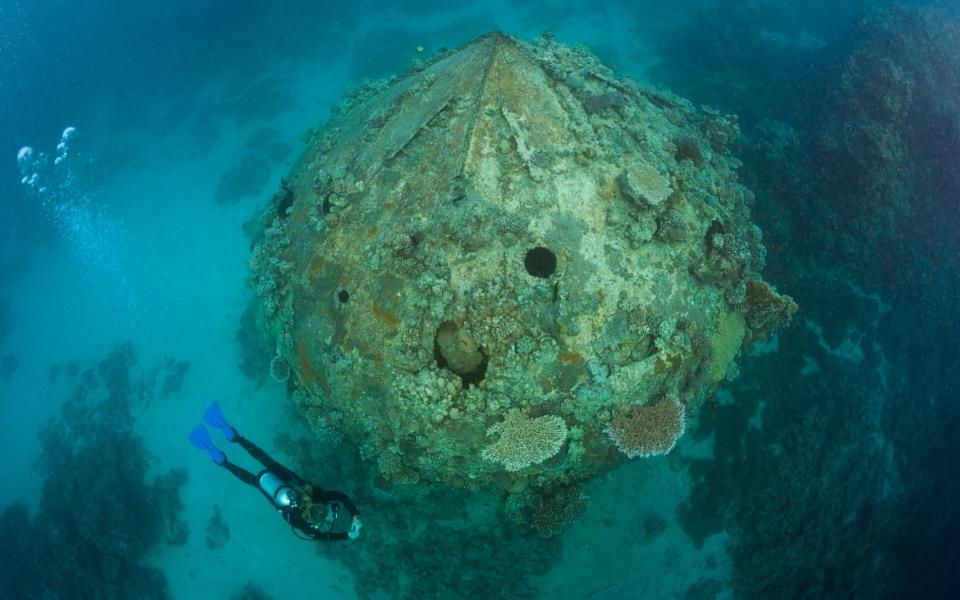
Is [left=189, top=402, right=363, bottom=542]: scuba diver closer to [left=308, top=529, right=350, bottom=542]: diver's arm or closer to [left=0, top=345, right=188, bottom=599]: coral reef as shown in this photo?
[left=308, top=529, right=350, bottom=542]: diver's arm

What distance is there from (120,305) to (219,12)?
55.6 ft

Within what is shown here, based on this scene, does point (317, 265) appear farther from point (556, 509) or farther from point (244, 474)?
point (556, 509)

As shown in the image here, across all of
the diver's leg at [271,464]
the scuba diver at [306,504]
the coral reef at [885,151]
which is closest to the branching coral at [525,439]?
the scuba diver at [306,504]

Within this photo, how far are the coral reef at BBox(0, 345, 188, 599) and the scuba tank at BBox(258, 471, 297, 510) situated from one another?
545cm

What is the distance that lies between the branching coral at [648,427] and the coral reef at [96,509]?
1114 centimetres

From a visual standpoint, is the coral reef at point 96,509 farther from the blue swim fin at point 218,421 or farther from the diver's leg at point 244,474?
the diver's leg at point 244,474

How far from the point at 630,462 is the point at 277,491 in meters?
6.44

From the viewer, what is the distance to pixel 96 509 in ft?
41.2

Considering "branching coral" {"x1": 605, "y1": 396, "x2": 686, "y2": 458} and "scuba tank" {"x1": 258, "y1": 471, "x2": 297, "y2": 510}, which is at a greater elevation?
"branching coral" {"x1": 605, "y1": 396, "x2": 686, "y2": 458}

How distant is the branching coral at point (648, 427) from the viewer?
680cm

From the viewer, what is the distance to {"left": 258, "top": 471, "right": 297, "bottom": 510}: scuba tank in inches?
310

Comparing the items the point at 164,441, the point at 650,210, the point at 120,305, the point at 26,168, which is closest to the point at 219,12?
the point at 26,168

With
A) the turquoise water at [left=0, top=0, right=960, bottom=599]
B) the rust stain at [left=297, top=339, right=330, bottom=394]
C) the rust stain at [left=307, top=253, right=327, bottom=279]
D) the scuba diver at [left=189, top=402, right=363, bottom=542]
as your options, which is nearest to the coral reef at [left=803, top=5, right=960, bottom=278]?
the turquoise water at [left=0, top=0, right=960, bottom=599]

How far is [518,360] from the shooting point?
248 inches
